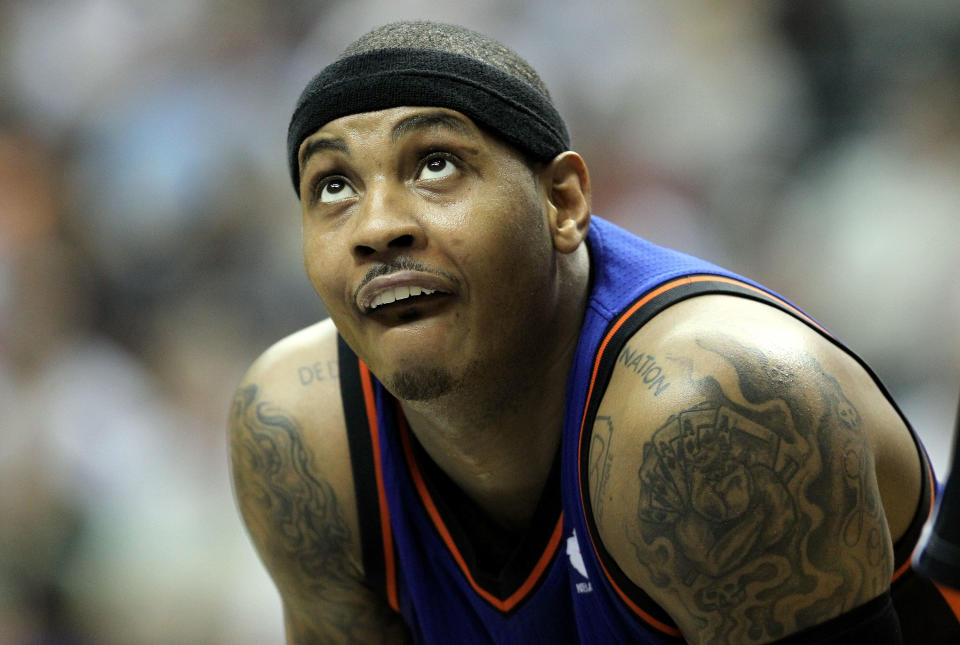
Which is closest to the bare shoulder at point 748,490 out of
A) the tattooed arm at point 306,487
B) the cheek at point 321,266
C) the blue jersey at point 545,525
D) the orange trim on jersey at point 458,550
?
the blue jersey at point 545,525

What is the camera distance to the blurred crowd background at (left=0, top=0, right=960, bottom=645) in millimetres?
3920

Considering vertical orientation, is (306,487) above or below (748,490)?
above

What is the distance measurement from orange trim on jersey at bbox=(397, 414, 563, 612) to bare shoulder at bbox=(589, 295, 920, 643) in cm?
42

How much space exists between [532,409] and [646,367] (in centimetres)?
43

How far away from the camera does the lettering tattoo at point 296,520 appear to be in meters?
2.53

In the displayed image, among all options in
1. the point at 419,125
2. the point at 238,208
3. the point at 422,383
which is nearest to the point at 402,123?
the point at 419,125

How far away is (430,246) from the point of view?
203 centimetres

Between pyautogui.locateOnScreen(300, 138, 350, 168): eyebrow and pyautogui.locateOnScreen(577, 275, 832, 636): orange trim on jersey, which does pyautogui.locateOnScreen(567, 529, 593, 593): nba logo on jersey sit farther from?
pyautogui.locateOnScreen(300, 138, 350, 168): eyebrow

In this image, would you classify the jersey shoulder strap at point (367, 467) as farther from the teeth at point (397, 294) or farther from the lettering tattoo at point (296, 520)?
the teeth at point (397, 294)

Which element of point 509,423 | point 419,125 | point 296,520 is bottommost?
point 296,520

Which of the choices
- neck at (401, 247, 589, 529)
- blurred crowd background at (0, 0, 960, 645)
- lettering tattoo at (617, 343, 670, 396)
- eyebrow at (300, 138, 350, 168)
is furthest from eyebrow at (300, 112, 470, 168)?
blurred crowd background at (0, 0, 960, 645)

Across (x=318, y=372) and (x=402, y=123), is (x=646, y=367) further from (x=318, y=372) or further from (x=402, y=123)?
(x=318, y=372)

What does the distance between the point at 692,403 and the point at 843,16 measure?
2776 mm

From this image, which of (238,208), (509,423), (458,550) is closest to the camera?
(509,423)
